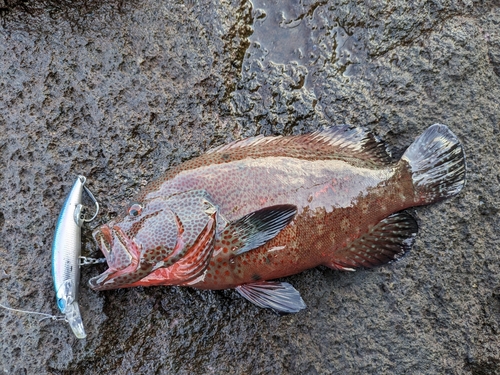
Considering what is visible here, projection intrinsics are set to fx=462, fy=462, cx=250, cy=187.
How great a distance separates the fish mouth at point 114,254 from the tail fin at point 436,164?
1.90 metres

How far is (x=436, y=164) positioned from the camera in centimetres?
316

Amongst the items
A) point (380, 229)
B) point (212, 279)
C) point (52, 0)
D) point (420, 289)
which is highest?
point (52, 0)

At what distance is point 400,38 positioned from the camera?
3535 millimetres

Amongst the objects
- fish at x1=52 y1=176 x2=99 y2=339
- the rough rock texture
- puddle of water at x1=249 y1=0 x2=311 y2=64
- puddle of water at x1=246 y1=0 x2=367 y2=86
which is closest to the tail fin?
the rough rock texture

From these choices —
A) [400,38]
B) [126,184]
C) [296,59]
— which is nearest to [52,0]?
[126,184]

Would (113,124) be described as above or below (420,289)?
above

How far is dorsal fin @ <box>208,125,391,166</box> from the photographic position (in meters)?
3.08

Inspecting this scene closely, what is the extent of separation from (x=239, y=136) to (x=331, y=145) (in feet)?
2.25

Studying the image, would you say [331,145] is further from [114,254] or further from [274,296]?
[114,254]

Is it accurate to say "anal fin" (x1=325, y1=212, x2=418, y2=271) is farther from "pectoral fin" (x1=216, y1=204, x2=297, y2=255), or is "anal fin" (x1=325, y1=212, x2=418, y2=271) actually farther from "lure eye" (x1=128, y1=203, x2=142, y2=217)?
"lure eye" (x1=128, y1=203, x2=142, y2=217)

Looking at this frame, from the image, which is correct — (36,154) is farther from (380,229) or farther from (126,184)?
(380,229)

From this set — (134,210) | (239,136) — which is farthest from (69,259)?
(239,136)

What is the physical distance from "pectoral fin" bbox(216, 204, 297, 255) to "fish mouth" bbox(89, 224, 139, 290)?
600 mm

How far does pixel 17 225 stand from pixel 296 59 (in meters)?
2.31
